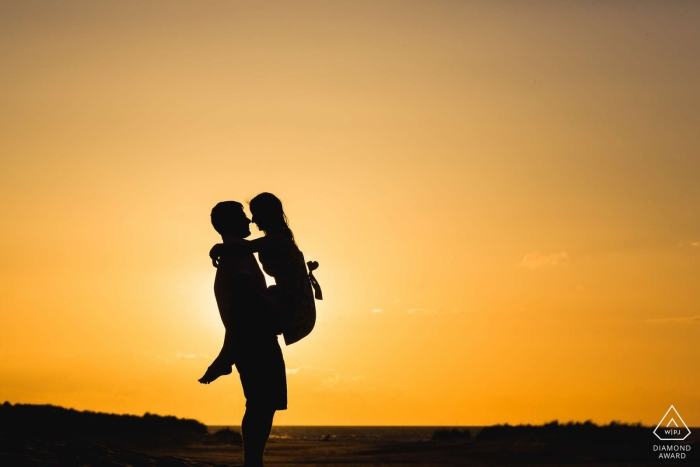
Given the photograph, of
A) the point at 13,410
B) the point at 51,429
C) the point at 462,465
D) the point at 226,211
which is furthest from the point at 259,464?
the point at 13,410

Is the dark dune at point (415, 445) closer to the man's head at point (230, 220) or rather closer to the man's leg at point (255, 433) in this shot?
the man's leg at point (255, 433)

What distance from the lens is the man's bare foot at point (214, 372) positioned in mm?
6910

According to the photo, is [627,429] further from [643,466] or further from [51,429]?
[51,429]

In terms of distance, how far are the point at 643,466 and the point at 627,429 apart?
23.9ft

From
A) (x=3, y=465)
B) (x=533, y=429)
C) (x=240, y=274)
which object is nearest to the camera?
(x=3, y=465)

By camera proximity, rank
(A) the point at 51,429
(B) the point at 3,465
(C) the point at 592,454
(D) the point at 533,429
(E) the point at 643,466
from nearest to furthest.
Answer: (B) the point at 3,465 → (E) the point at 643,466 → (C) the point at 592,454 → (A) the point at 51,429 → (D) the point at 533,429

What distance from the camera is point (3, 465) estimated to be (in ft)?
20.5

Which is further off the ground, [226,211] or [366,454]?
Answer: [226,211]

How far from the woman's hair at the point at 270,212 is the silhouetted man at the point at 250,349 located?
0.69ft

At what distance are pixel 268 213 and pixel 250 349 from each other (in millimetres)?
1158

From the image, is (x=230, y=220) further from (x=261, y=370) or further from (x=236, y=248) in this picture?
(x=261, y=370)

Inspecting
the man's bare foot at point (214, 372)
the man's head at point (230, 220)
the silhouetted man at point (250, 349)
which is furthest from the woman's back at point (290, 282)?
the man's bare foot at point (214, 372)

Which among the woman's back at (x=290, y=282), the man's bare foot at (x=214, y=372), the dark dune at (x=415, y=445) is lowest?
the dark dune at (x=415, y=445)

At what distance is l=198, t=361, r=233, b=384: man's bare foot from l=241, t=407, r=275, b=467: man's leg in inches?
16.1
